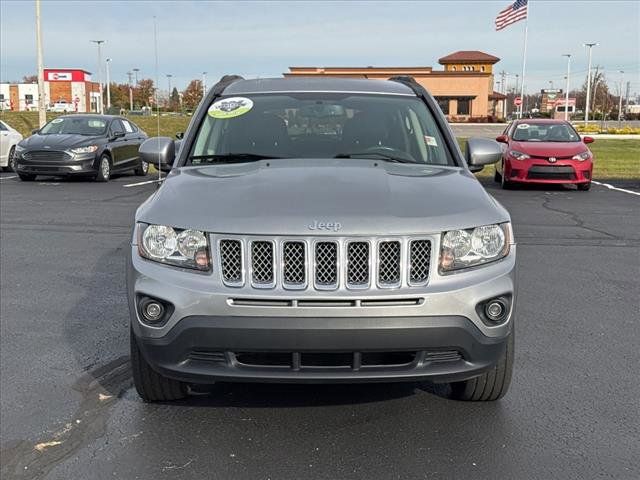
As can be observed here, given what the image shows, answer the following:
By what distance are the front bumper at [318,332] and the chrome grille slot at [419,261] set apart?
46 millimetres

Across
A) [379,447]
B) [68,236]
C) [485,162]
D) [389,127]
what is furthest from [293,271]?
[68,236]

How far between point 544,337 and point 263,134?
2353 mm

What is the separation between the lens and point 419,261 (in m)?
3.07

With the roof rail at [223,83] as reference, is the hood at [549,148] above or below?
below

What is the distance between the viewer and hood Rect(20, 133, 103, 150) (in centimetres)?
1591

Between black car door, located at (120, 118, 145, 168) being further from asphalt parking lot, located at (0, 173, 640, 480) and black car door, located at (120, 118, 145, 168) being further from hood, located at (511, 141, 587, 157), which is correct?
asphalt parking lot, located at (0, 173, 640, 480)

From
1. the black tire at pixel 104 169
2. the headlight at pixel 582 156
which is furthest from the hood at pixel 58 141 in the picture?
the headlight at pixel 582 156

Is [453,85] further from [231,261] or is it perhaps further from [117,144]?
[231,261]

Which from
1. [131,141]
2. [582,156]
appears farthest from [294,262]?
[131,141]

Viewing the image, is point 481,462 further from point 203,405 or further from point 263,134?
point 263,134

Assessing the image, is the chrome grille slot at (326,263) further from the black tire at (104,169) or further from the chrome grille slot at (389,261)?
the black tire at (104,169)

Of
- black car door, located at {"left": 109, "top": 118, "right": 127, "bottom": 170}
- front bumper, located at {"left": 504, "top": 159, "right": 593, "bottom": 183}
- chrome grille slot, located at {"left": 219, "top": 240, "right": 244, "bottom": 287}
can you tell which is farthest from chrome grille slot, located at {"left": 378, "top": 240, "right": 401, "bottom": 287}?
black car door, located at {"left": 109, "top": 118, "right": 127, "bottom": 170}

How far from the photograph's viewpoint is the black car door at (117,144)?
1689 cm

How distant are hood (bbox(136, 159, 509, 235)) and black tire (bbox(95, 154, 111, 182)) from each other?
1315 centimetres
